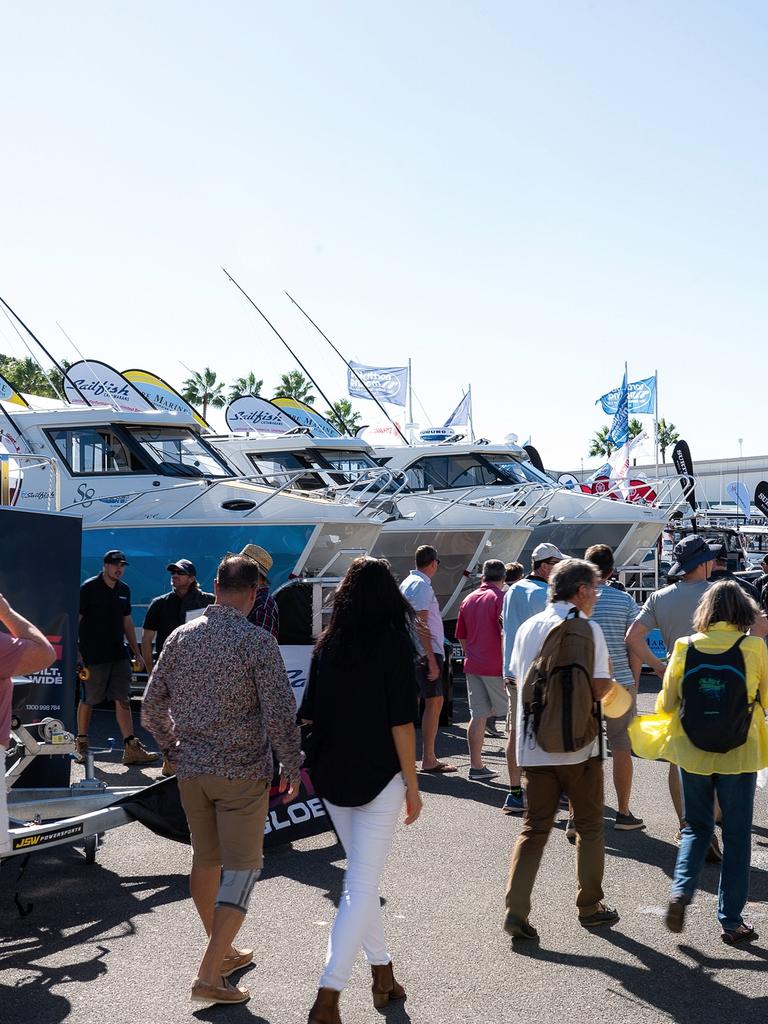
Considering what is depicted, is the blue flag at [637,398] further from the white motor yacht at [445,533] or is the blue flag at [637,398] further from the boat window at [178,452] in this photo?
the boat window at [178,452]

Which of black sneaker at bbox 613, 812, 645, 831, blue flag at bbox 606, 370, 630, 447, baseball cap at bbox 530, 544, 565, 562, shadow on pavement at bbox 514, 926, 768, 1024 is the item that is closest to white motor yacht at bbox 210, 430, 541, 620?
baseball cap at bbox 530, 544, 565, 562

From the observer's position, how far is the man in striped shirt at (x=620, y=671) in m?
7.16

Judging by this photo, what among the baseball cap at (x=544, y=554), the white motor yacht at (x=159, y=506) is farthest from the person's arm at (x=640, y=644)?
the white motor yacht at (x=159, y=506)

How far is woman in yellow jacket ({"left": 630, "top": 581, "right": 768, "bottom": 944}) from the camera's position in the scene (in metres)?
5.15

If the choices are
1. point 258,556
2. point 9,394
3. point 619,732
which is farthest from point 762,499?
point 258,556

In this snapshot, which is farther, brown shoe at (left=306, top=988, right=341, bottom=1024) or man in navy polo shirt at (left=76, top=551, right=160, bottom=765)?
man in navy polo shirt at (left=76, top=551, right=160, bottom=765)

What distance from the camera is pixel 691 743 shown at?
528 centimetres

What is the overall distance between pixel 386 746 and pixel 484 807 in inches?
157

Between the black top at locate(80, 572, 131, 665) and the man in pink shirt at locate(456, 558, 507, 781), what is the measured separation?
2972mm

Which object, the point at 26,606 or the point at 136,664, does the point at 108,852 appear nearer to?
the point at 26,606

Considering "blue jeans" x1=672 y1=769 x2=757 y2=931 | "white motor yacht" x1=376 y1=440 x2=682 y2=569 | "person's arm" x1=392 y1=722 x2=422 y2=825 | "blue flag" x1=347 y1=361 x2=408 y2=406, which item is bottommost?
"blue jeans" x1=672 y1=769 x2=757 y2=931

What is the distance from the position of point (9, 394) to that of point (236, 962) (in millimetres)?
12706

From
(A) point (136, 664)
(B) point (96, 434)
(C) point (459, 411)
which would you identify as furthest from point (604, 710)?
(C) point (459, 411)

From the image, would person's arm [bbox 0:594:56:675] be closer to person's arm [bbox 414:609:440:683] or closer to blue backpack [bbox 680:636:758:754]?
blue backpack [bbox 680:636:758:754]
